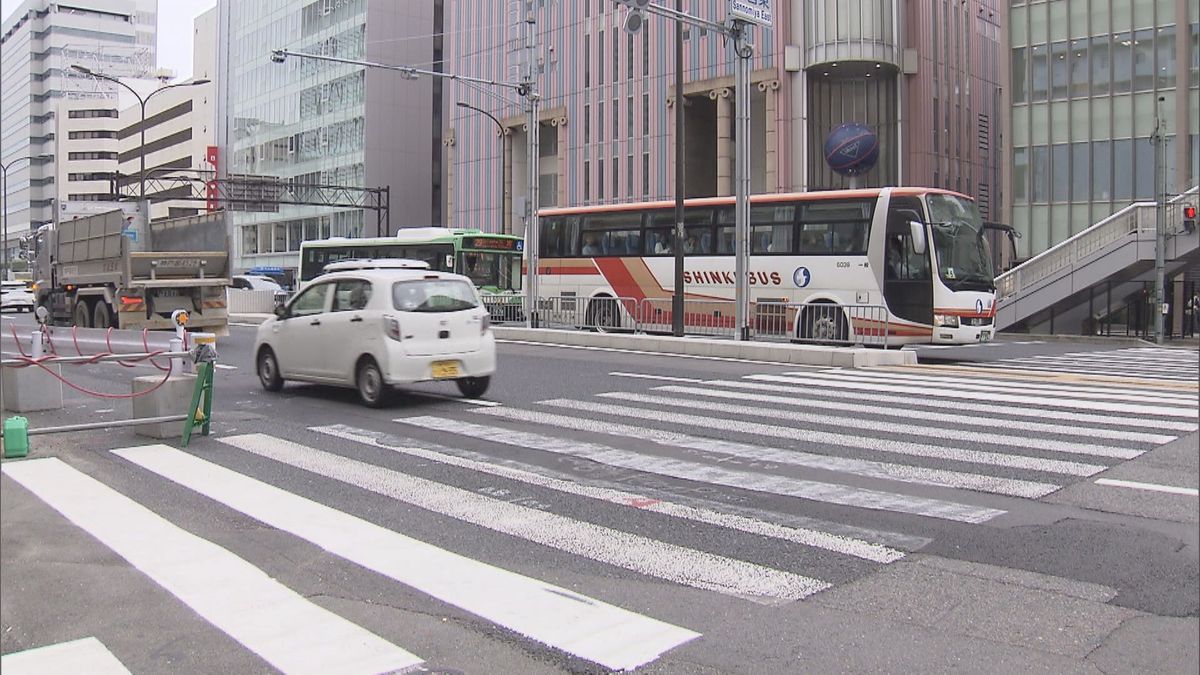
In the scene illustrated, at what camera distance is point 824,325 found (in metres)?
22.1

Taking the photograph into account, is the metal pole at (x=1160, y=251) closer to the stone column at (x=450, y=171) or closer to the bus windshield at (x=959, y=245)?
the bus windshield at (x=959, y=245)

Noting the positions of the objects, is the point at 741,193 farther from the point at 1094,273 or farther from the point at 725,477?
the point at 1094,273

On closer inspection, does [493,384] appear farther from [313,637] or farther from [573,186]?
[573,186]

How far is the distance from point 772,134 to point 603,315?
22.7 metres

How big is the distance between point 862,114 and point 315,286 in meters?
38.0

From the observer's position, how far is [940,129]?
47.3m

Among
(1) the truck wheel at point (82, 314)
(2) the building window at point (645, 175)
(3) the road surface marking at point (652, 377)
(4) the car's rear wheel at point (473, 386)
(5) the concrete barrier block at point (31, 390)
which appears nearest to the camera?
(5) the concrete barrier block at point (31, 390)

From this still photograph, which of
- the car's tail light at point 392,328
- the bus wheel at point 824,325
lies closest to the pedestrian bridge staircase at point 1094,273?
the bus wheel at point 824,325

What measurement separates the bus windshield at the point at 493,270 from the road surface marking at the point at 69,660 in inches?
1145

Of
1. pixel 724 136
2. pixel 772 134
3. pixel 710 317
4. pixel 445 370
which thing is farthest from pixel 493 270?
pixel 445 370

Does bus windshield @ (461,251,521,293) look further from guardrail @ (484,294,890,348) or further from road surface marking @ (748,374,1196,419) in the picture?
road surface marking @ (748,374,1196,419)

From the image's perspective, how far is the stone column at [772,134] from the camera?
46.0 metres

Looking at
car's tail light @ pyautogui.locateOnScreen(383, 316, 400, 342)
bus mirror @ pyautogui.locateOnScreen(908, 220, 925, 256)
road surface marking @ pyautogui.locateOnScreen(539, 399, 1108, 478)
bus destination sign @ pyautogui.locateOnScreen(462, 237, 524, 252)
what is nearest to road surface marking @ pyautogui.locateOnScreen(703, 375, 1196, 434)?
road surface marking @ pyautogui.locateOnScreen(539, 399, 1108, 478)

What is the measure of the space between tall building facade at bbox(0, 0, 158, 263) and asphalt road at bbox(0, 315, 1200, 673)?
4.46 meters
